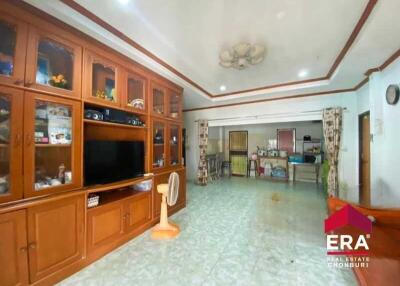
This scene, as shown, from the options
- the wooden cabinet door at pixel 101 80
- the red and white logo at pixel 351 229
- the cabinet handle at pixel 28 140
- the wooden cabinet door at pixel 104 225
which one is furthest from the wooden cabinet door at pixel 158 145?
the red and white logo at pixel 351 229

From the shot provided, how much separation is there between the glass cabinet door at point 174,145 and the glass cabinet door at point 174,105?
217mm

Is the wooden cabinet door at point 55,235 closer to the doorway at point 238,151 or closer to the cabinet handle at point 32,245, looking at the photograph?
A: the cabinet handle at point 32,245

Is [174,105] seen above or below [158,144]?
above

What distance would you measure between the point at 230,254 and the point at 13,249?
1961 mm

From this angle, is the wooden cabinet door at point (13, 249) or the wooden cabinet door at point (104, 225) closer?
the wooden cabinet door at point (13, 249)

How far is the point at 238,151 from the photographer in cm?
744

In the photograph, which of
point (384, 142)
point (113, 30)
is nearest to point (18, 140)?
point (113, 30)

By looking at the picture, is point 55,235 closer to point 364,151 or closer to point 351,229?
point 351,229

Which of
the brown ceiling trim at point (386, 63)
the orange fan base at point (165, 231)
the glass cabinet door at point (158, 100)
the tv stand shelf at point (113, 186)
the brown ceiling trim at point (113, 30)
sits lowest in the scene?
the orange fan base at point (165, 231)

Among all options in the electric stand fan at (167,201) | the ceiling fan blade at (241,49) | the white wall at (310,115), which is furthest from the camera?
the white wall at (310,115)

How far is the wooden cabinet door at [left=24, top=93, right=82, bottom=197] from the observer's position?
154cm

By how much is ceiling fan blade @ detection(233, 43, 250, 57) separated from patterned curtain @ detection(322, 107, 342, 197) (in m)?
2.89

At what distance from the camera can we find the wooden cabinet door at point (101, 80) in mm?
1981

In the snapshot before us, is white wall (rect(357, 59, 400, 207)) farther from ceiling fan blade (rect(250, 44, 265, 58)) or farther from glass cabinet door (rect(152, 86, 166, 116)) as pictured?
glass cabinet door (rect(152, 86, 166, 116))
